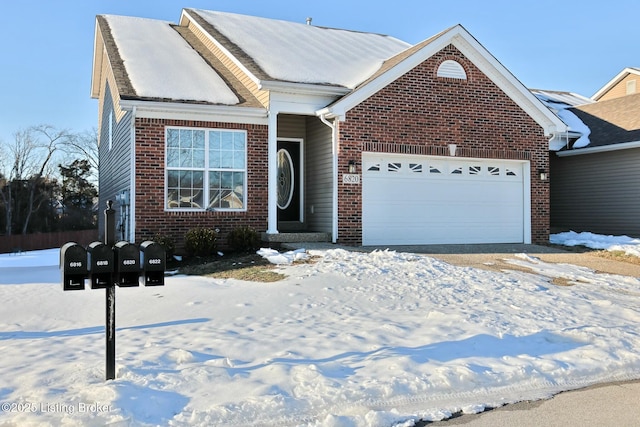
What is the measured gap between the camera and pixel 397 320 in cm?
725

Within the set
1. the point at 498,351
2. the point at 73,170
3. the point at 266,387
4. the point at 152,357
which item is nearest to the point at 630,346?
the point at 498,351

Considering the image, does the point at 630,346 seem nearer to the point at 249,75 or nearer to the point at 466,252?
the point at 466,252

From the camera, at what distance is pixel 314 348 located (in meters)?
6.10

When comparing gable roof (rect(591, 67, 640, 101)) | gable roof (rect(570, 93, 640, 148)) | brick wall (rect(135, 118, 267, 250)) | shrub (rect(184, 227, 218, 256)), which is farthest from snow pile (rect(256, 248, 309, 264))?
gable roof (rect(591, 67, 640, 101))

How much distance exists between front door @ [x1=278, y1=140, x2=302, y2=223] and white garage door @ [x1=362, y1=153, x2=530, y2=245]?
244 centimetres

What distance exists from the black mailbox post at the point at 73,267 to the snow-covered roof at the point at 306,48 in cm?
998

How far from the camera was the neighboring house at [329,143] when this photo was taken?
13.7 m

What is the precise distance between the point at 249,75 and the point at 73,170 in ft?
128

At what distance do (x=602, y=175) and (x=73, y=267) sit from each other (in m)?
17.9

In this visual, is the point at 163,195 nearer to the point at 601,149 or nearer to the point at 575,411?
the point at 575,411

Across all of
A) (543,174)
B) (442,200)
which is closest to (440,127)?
(442,200)

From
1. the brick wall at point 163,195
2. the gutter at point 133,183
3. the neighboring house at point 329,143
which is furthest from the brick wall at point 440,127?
the gutter at point 133,183

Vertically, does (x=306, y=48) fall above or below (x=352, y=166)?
above

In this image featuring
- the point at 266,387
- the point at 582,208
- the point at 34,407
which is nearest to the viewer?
the point at 34,407
